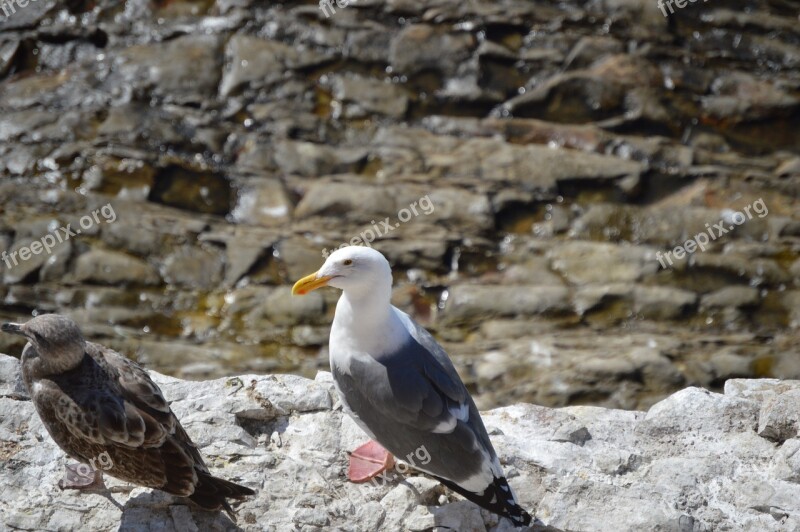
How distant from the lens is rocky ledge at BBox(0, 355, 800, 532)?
4.38 m

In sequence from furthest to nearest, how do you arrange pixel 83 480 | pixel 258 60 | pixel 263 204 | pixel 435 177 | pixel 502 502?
pixel 258 60, pixel 435 177, pixel 263 204, pixel 83 480, pixel 502 502

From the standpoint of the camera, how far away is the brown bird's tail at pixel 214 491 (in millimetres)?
4152

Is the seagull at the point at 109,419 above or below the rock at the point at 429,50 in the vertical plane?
above

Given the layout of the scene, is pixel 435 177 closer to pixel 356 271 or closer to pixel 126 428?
pixel 356 271

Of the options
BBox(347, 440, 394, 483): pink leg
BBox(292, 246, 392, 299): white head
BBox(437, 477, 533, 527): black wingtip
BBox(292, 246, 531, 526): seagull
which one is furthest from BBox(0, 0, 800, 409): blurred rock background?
BBox(437, 477, 533, 527): black wingtip

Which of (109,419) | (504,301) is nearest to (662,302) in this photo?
(504,301)

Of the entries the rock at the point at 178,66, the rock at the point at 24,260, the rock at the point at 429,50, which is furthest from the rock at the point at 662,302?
the rock at the point at 24,260

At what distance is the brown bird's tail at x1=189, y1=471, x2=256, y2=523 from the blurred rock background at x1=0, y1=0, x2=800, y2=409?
13.4 feet

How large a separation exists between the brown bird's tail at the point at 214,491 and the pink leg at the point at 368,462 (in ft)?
2.05

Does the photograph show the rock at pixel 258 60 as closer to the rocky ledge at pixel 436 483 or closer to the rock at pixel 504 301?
the rock at pixel 504 301

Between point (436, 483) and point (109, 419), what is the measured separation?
64.8 inches

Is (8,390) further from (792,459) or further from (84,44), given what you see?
(84,44)

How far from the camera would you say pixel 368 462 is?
471cm

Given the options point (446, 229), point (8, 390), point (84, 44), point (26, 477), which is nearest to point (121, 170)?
point (84, 44)
